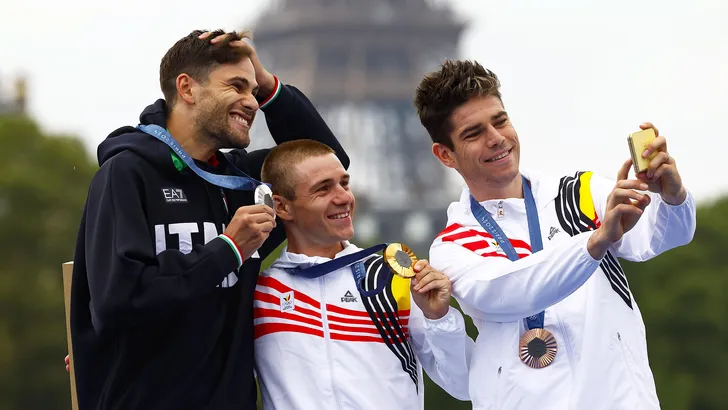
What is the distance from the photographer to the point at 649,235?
5969 millimetres

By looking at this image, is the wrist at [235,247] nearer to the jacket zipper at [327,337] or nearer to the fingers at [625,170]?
the jacket zipper at [327,337]

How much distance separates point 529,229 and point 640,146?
0.85m

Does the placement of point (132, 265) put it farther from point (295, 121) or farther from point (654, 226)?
point (654, 226)

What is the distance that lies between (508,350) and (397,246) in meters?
0.71

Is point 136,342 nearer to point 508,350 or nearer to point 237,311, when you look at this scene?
point 237,311

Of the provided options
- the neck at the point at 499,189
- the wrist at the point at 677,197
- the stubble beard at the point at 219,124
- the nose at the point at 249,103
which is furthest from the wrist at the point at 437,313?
the nose at the point at 249,103

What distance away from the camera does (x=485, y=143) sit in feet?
20.6

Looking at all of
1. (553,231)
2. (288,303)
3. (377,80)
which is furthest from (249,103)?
(377,80)

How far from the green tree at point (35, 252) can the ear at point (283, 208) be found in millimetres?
22214

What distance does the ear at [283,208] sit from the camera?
6688 mm

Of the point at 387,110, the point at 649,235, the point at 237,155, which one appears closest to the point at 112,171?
the point at 237,155

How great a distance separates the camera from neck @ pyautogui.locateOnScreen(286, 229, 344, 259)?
21.7 ft

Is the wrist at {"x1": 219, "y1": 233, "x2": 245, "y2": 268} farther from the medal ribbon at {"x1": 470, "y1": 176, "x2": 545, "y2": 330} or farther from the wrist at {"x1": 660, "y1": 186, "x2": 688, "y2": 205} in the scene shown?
the wrist at {"x1": 660, "y1": 186, "x2": 688, "y2": 205}

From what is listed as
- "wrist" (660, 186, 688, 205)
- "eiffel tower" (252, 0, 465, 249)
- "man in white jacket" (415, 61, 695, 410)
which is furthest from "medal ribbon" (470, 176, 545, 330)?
"eiffel tower" (252, 0, 465, 249)
